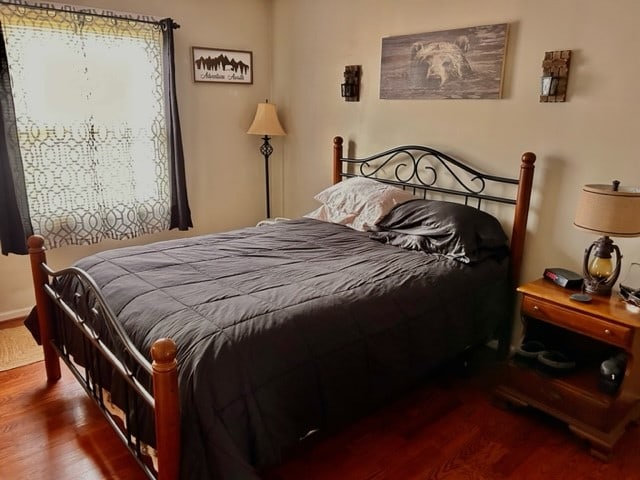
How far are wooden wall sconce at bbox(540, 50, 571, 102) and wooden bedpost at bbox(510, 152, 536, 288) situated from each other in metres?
0.32

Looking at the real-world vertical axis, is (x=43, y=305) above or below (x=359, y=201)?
below

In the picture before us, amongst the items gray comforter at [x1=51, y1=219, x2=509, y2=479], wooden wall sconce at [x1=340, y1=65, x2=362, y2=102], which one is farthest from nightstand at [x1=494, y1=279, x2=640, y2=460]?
wooden wall sconce at [x1=340, y1=65, x2=362, y2=102]

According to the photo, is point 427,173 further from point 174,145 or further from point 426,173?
point 174,145

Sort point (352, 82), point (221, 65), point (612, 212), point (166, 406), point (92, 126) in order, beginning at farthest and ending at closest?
point (221, 65)
point (352, 82)
point (92, 126)
point (612, 212)
point (166, 406)

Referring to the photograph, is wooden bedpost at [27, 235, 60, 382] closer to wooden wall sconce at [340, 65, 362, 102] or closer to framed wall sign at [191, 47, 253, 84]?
framed wall sign at [191, 47, 253, 84]

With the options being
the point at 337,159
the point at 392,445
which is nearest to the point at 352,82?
the point at 337,159

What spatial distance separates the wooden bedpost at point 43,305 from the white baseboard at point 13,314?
0.97m

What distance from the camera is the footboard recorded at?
1443 mm

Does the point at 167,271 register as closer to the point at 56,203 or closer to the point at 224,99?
the point at 56,203

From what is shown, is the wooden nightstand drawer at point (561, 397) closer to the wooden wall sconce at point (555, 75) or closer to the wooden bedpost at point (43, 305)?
the wooden wall sconce at point (555, 75)

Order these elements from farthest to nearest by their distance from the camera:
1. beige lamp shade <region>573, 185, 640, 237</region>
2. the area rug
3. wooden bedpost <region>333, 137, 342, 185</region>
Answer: wooden bedpost <region>333, 137, 342, 185</region>, the area rug, beige lamp shade <region>573, 185, 640, 237</region>

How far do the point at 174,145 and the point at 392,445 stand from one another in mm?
2707

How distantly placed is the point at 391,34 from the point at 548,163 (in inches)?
56.3

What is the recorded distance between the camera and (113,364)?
5.82 ft
